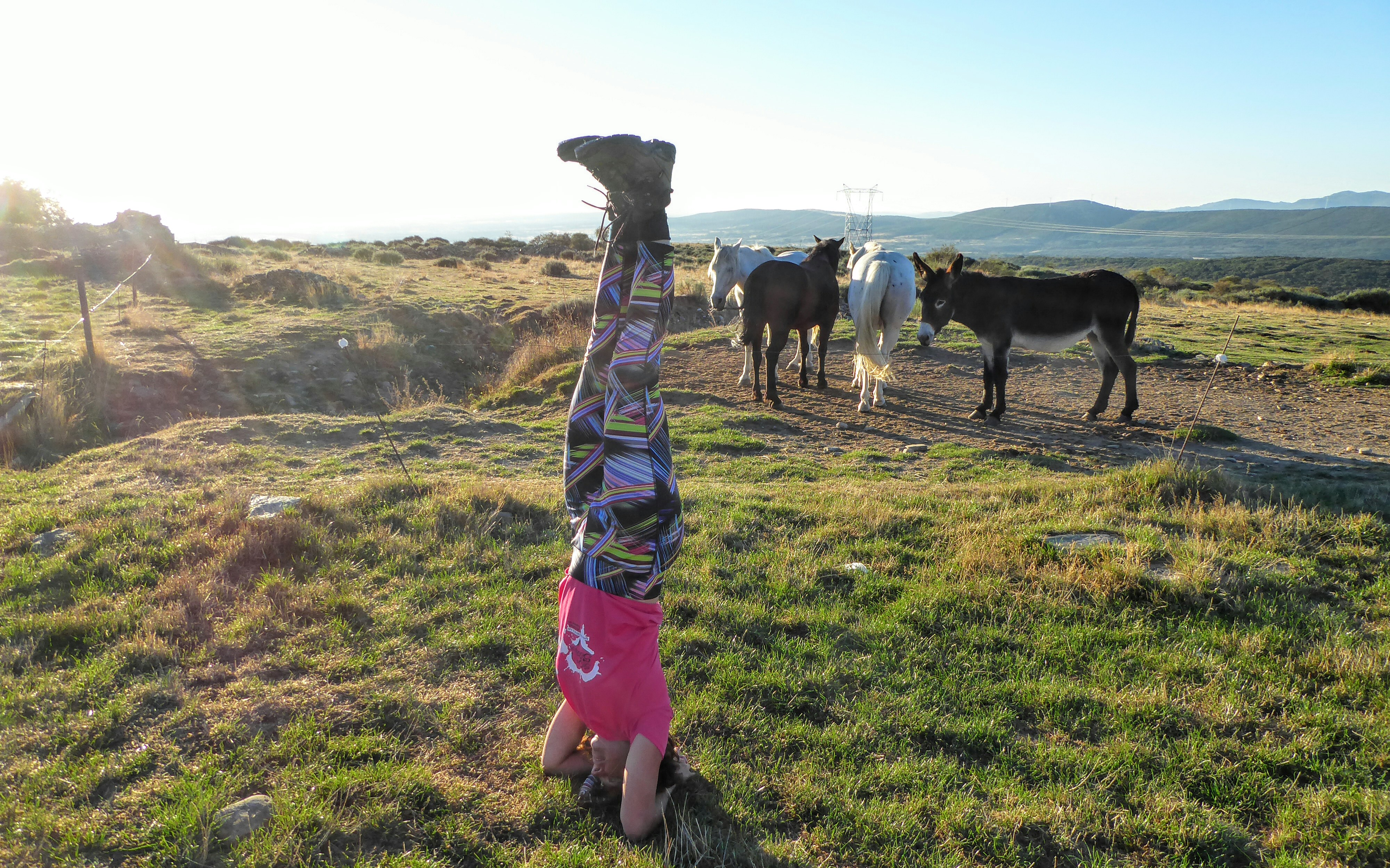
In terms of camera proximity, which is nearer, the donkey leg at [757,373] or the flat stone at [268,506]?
the flat stone at [268,506]

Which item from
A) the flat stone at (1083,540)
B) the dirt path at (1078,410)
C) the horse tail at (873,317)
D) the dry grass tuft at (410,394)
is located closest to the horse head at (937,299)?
the horse tail at (873,317)

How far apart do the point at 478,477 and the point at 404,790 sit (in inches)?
196

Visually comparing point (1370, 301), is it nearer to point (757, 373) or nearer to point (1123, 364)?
point (1123, 364)

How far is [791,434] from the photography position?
9703 mm

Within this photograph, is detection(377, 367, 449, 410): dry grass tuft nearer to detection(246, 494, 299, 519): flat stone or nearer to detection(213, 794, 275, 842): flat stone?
detection(246, 494, 299, 519): flat stone

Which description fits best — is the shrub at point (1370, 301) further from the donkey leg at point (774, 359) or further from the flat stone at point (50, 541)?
the flat stone at point (50, 541)

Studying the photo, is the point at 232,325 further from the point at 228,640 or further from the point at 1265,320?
the point at 1265,320

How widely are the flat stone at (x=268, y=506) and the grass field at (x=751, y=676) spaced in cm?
16

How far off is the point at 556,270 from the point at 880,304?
22.2m

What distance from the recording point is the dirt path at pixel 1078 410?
8.38 meters

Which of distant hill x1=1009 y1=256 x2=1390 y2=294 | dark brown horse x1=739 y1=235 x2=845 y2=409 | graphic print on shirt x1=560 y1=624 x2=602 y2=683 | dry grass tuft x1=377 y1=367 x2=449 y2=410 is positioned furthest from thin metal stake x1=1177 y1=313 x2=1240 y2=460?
distant hill x1=1009 y1=256 x2=1390 y2=294

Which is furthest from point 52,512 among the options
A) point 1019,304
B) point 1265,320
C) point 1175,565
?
point 1265,320

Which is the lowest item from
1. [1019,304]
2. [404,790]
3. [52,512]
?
[404,790]

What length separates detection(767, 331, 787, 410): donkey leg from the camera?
1054 centimetres
